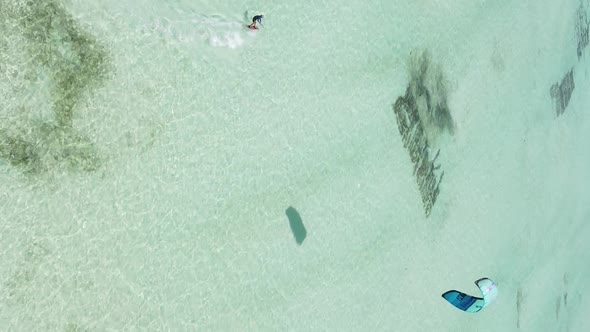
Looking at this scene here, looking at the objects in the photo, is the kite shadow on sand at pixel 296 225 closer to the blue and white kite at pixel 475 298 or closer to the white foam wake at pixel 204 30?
the white foam wake at pixel 204 30

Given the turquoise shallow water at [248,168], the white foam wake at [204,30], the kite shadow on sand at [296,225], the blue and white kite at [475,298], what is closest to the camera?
the turquoise shallow water at [248,168]

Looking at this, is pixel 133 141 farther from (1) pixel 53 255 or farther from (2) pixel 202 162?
(1) pixel 53 255

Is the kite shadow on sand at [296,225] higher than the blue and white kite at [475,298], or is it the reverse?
the blue and white kite at [475,298]

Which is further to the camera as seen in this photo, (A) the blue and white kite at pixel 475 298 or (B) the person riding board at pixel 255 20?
(A) the blue and white kite at pixel 475 298

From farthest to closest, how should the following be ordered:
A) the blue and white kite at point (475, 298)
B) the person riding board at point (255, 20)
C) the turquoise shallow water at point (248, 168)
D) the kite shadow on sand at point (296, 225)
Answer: the blue and white kite at point (475, 298) → the kite shadow on sand at point (296, 225) → the person riding board at point (255, 20) → the turquoise shallow water at point (248, 168)

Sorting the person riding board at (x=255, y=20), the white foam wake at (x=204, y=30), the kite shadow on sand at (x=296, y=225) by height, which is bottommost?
the kite shadow on sand at (x=296, y=225)

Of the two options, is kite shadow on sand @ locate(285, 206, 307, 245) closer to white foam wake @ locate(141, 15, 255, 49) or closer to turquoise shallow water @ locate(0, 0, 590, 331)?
turquoise shallow water @ locate(0, 0, 590, 331)

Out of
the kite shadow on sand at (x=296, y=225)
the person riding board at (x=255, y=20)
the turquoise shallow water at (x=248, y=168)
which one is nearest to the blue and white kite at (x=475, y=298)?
the turquoise shallow water at (x=248, y=168)
